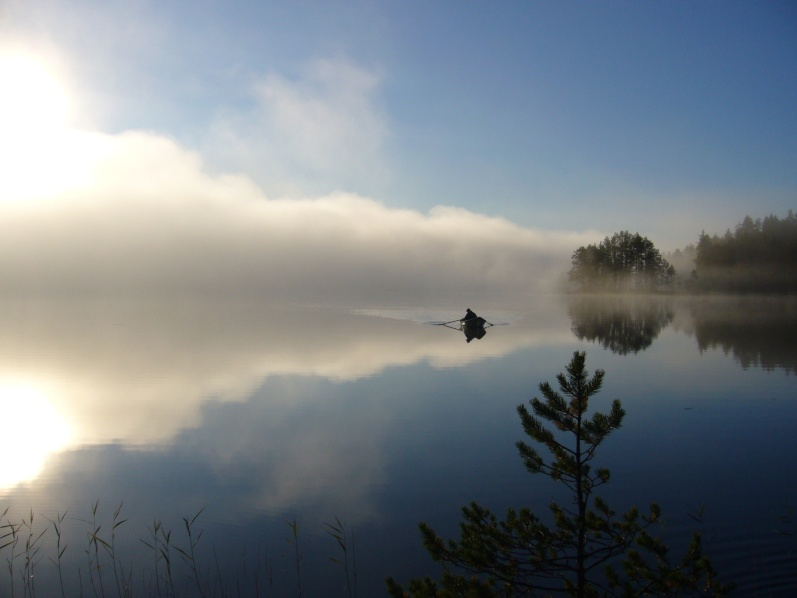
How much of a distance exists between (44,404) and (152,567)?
1308 cm

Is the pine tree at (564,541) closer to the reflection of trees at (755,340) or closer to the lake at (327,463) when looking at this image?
the lake at (327,463)

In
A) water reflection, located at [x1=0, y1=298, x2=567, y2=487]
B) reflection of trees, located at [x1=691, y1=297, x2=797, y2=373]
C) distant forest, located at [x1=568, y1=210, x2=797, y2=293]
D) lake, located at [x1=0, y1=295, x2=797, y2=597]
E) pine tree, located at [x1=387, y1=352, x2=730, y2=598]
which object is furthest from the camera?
distant forest, located at [x1=568, y1=210, x2=797, y2=293]

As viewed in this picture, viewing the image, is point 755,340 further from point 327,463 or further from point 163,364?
point 163,364

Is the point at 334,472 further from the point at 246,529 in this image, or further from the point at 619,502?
the point at 619,502

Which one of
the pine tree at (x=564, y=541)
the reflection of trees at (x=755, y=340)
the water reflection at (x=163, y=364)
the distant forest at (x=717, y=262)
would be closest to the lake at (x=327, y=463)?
the water reflection at (x=163, y=364)

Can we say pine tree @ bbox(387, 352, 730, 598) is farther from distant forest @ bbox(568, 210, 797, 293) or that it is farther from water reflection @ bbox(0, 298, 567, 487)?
distant forest @ bbox(568, 210, 797, 293)

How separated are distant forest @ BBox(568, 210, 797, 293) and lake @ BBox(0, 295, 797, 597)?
107 meters

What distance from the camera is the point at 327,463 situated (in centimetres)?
1178

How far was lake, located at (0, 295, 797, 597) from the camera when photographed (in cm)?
751

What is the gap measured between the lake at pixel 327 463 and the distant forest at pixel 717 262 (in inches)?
4224

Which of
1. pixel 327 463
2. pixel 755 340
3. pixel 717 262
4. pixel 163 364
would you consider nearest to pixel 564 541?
pixel 327 463

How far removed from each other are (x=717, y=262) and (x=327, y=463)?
139579mm

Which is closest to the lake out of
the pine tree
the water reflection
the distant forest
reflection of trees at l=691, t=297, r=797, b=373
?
the water reflection

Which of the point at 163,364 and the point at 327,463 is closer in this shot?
the point at 327,463
